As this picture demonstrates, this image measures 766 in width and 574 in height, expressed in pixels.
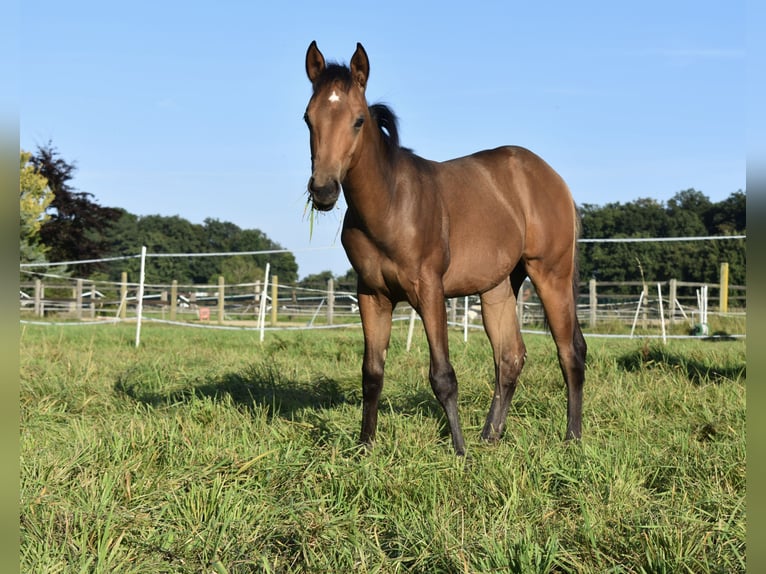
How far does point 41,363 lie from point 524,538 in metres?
5.79

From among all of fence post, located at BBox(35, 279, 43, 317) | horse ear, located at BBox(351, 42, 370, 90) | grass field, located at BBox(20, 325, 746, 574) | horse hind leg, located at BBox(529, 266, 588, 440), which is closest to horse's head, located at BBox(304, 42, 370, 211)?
horse ear, located at BBox(351, 42, 370, 90)

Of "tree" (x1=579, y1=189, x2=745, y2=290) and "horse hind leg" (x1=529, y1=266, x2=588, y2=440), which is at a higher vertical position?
"tree" (x1=579, y1=189, x2=745, y2=290)

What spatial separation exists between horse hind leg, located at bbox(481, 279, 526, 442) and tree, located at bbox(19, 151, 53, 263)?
23597 millimetres

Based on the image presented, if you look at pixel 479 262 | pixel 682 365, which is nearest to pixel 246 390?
pixel 479 262

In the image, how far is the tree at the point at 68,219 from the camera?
28828mm

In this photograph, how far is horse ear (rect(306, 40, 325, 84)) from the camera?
3939mm

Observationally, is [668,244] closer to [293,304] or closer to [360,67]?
[293,304]

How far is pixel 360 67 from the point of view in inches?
154

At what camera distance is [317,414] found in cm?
458

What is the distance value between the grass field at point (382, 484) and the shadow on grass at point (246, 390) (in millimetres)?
28

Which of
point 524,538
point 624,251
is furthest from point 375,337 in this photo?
point 624,251

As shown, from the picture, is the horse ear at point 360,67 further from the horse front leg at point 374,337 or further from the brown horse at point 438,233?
the horse front leg at point 374,337

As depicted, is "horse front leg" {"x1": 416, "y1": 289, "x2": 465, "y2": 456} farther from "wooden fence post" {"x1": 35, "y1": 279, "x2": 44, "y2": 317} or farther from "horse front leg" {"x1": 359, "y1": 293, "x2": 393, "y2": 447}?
"wooden fence post" {"x1": 35, "y1": 279, "x2": 44, "y2": 317}

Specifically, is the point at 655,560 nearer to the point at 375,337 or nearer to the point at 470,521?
the point at 470,521
